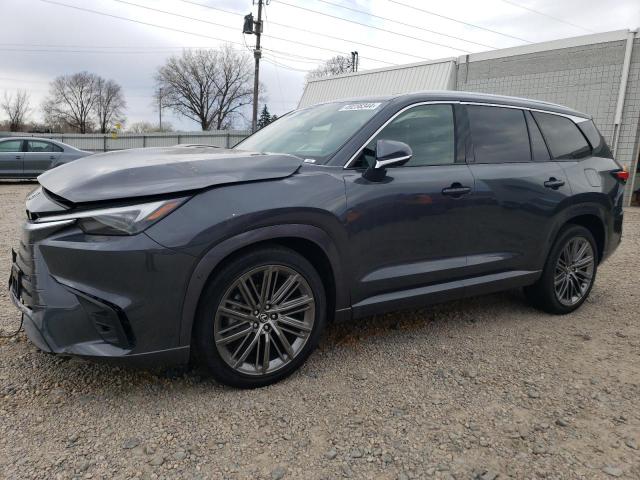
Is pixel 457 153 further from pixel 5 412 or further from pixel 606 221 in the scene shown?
pixel 5 412

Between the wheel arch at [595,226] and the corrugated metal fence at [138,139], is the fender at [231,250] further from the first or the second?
the corrugated metal fence at [138,139]

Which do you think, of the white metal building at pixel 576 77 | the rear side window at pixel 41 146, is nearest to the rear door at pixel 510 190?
the white metal building at pixel 576 77

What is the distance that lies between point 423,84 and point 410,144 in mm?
14942

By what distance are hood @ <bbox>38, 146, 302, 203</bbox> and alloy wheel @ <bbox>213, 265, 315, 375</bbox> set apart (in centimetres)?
53

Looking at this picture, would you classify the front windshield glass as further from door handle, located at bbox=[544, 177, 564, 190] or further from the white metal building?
the white metal building

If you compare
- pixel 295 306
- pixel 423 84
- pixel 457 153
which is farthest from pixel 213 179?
pixel 423 84

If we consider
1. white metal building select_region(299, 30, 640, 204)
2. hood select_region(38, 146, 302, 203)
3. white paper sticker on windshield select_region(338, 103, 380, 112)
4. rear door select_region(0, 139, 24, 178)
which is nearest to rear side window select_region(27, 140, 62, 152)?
rear door select_region(0, 139, 24, 178)

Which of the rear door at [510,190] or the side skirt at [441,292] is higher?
the rear door at [510,190]

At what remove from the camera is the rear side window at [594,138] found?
4335mm

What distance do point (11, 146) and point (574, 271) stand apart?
14540 mm

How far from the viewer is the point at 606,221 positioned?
170 inches

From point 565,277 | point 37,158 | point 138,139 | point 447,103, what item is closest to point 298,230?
point 447,103

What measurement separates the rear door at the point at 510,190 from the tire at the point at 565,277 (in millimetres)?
205

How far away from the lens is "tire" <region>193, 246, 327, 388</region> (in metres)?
2.49
